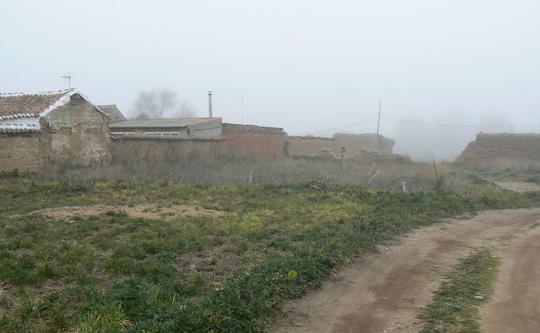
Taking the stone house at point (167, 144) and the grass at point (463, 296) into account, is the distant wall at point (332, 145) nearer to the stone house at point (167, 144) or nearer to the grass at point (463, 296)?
the stone house at point (167, 144)

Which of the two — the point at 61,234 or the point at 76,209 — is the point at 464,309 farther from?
the point at 76,209

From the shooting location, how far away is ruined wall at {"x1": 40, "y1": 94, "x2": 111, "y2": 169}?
19.6 m

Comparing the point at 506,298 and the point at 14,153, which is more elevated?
the point at 14,153

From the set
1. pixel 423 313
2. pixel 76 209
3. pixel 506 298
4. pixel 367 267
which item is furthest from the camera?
pixel 76 209

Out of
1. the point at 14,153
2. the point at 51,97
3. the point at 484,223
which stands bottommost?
the point at 484,223

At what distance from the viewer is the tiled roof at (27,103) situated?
767 inches

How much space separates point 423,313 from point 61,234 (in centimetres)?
623

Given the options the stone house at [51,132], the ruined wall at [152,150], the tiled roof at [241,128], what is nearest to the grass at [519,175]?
the tiled roof at [241,128]

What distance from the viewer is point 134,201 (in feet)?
42.0

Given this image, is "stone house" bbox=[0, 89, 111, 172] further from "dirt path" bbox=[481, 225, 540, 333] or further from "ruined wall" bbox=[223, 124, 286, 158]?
"dirt path" bbox=[481, 225, 540, 333]

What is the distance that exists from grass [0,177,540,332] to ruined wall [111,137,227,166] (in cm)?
789

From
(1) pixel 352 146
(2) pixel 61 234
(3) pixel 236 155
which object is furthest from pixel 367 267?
(1) pixel 352 146

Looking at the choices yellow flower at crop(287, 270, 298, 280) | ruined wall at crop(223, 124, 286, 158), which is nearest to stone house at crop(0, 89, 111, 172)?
ruined wall at crop(223, 124, 286, 158)

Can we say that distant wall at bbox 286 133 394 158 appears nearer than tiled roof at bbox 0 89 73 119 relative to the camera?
No
